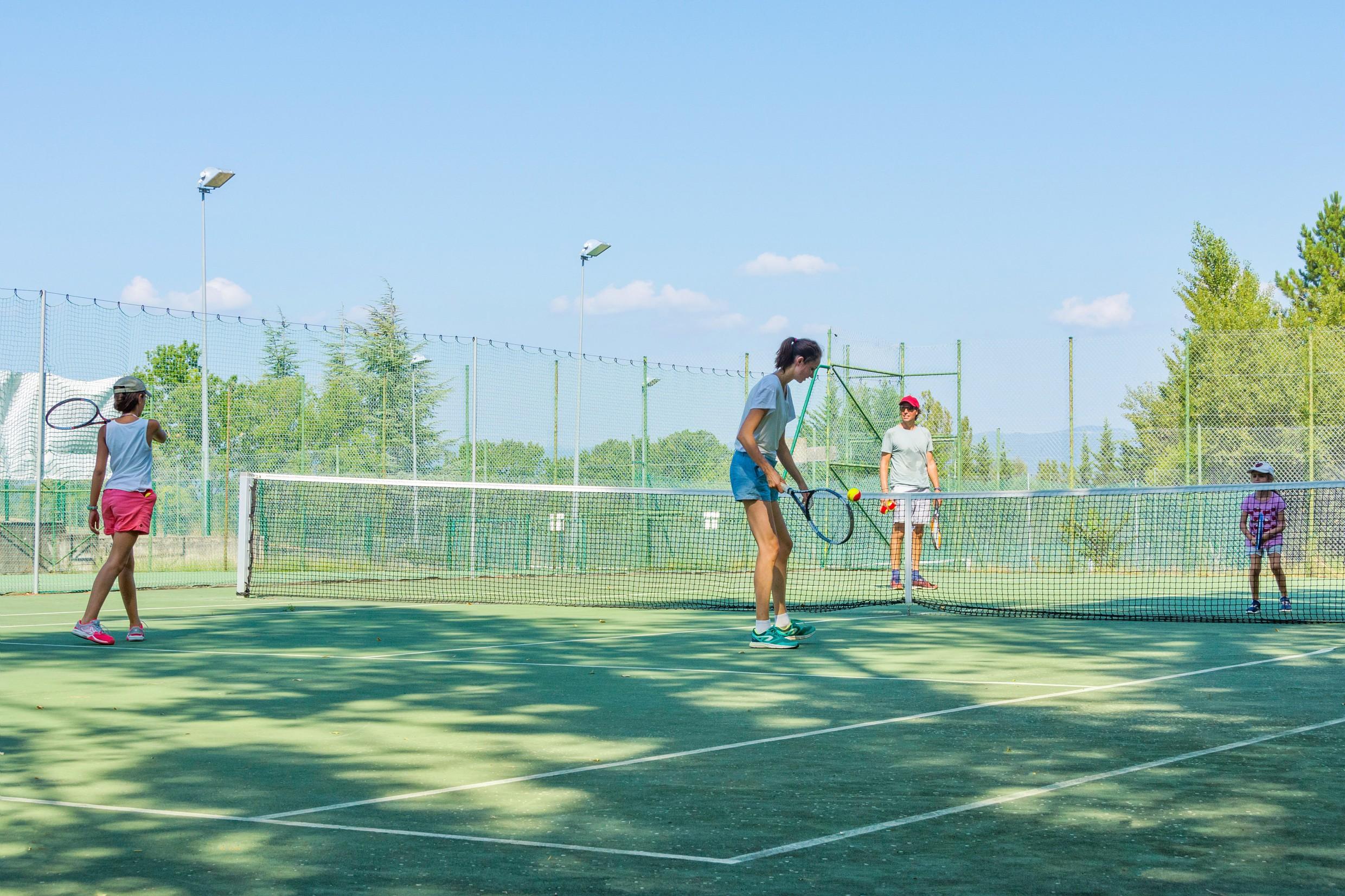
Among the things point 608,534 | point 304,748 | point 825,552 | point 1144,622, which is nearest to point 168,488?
point 608,534

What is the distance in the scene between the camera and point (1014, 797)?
4211 mm

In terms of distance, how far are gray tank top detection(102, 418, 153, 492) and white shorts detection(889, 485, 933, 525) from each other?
684 cm

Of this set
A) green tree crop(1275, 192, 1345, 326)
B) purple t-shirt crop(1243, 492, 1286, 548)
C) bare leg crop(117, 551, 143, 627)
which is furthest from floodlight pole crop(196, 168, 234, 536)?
green tree crop(1275, 192, 1345, 326)

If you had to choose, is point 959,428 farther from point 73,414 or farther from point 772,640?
point 772,640

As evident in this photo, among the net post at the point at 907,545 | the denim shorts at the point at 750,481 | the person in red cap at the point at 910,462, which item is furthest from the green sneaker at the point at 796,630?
the person in red cap at the point at 910,462

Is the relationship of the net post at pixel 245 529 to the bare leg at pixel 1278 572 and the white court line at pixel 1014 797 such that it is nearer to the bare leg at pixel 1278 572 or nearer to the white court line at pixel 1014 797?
the bare leg at pixel 1278 572

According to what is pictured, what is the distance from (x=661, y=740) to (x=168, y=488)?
13.0 metres

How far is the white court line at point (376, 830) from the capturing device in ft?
11.6

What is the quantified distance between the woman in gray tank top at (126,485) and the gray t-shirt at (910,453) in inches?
286

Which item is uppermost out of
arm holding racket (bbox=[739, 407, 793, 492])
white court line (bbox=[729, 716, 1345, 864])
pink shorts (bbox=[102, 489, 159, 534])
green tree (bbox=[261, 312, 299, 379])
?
green tree (bbox=[261, 312, 299, 379])

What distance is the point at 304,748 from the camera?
5098 millimetres

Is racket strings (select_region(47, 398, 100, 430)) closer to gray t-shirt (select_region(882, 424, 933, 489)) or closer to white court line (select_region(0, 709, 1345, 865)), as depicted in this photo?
gray t-shirt (select_region(882, 424, 933, 489))

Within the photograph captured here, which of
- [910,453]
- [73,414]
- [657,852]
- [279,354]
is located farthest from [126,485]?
[279,354]

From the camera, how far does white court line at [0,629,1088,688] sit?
6.96 m
